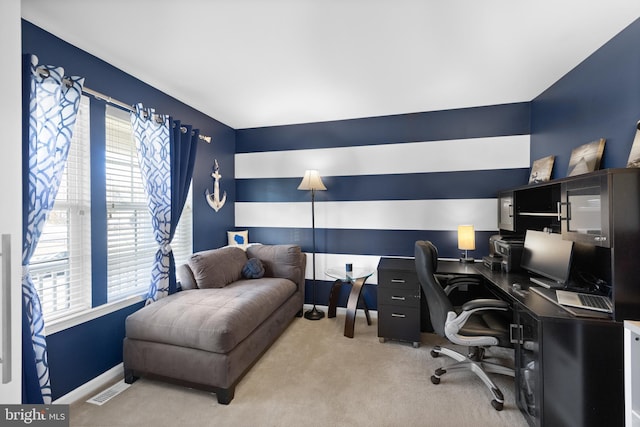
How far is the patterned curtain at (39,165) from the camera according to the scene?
159cm

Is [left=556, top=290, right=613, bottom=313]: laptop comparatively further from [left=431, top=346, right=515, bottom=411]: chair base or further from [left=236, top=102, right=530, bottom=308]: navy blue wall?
[left=236, top=102, right=530, bottom=308]: navy blue wall

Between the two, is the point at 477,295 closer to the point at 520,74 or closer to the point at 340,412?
the point at 340,412

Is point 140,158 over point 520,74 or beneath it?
beneath

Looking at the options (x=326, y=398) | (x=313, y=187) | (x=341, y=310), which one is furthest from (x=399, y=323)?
(x=313, y=187)

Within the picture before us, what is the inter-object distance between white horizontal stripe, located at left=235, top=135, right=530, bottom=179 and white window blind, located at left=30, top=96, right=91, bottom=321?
203 centimetres

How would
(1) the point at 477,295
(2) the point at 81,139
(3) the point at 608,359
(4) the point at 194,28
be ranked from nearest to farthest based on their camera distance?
1. (3) the point at 608,359
2. (4) the point at 194,28
3. (2) the point at 81,139
4. (1) the point at 477,295

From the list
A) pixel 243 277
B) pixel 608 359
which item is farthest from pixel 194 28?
pixel 608 359

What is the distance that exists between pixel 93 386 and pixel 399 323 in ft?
8.46

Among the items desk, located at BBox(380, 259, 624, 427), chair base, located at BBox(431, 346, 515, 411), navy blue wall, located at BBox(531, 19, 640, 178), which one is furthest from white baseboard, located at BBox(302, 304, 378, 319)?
navy blue wall, located at BBox(531, 19, 640, 178)

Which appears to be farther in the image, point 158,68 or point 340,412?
point 158,68

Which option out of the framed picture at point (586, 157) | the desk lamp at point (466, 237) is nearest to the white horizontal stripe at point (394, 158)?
the desk lamp at point (466, 237)

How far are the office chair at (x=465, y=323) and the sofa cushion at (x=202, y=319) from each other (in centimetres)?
140

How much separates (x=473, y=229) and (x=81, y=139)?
3.63 meters

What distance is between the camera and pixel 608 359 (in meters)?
1.44
